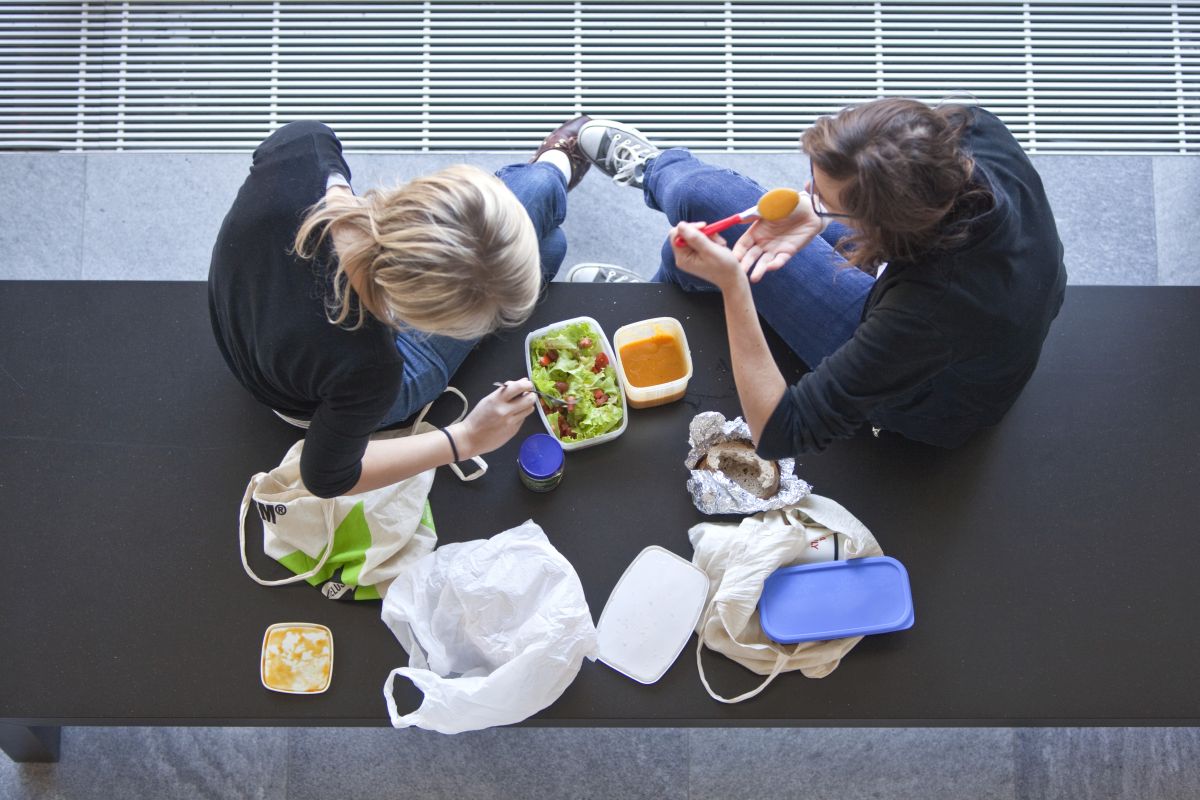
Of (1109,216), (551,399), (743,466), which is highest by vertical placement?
(1109,216)

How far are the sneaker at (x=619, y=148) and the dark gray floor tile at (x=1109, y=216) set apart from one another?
1065 millimetres

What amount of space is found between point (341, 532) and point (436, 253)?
1.86 feet

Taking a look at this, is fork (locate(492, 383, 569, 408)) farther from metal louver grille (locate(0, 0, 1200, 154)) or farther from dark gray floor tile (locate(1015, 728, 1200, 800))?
dark gray floor tile (locate(1015, 728, 1200, 800))

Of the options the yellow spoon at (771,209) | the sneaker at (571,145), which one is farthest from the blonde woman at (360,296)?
the sneaker at (571,145)

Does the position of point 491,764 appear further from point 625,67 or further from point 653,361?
point 625,67

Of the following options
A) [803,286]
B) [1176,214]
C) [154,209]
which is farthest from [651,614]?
[1176,214]

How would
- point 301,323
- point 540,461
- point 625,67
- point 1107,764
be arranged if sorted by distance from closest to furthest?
point 301,323
point 540,461
point 1107,764
point 625,67

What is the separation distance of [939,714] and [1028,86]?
1.61m

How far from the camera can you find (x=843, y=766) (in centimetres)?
199

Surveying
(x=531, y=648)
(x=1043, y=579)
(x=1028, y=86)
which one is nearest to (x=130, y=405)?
(x=531, y=648)

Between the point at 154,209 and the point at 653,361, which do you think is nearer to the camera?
the point at 653,361

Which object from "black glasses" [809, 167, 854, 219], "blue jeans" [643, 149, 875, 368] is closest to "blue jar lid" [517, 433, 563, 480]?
"blue jeans" [643, 149, 875, 368]

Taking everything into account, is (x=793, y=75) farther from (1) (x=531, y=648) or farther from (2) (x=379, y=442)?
(1) (x=531, y=648)

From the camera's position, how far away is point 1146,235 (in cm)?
228
